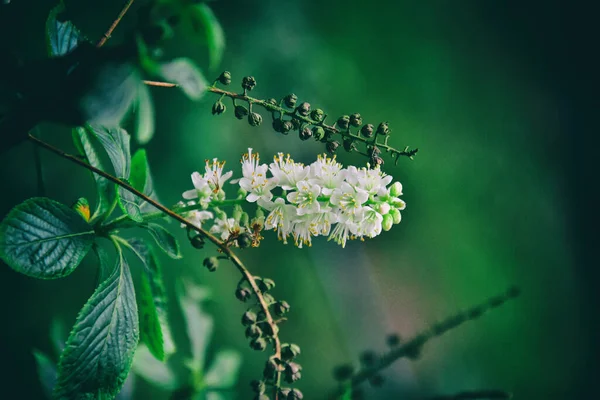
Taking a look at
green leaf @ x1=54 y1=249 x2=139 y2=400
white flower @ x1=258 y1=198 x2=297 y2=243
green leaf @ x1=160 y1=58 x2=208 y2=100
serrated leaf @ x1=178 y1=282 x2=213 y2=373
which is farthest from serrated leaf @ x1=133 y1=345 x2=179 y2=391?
green leaf @ x1=160 y1=58 x2=208 y2=100

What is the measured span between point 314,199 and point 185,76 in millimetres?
308

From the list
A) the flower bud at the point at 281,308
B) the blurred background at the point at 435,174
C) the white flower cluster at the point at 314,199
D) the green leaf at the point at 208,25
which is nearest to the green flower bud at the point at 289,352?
the flower bud at the point at 281,308

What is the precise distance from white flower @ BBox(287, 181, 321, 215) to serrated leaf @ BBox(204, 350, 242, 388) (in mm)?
371

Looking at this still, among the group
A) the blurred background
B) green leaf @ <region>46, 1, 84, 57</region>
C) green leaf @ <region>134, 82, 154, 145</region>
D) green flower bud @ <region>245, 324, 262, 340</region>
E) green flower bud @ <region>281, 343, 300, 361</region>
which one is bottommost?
green flower bud @ <region>281, 343, 300, 361</region>

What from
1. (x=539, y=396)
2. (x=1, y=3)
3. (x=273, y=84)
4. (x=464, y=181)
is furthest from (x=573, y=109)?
(x=1, y=3)

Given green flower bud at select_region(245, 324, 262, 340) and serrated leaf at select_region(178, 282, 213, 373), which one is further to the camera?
serrated leaf at select_region(178, 282, 213, 373)

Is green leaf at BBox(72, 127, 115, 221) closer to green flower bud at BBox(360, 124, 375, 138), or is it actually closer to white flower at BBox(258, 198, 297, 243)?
white flower at BBox(258, 198, 297, 243)

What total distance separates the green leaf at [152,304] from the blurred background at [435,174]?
1.93ft

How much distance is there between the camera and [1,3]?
1.50 feet

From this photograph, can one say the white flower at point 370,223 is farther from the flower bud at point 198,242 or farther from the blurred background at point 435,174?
the blurred background at point 435,174

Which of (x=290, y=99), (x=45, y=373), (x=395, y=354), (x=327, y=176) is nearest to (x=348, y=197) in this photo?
(x=327, y=176)

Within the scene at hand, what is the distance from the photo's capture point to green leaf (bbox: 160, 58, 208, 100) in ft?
1.12

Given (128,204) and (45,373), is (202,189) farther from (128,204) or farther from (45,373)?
(45,373)

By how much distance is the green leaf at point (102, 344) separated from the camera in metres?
0.51
